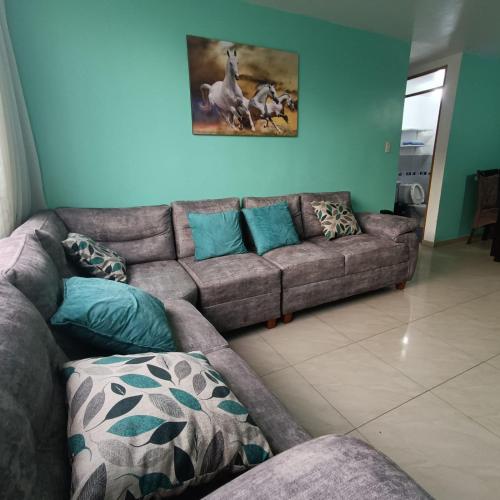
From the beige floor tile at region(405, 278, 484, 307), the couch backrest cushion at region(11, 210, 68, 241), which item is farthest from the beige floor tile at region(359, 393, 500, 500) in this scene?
the couch backrest cushion at region(11, 210, 68, 241)

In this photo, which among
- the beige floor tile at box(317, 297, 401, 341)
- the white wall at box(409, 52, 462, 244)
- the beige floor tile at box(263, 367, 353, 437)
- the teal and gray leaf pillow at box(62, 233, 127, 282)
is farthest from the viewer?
the white wall at box(409, 52, 462, 244)

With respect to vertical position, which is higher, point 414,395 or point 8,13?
point 8,13

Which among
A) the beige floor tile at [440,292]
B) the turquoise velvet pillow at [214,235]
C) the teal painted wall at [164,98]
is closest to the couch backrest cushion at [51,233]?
the teal painted wall at [164,98]

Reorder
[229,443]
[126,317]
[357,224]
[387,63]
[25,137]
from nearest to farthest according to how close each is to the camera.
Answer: [229,443], [126,317], [25,137], [357,224], [387,63]

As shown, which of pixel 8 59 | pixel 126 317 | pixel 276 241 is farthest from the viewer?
pixel 276 241

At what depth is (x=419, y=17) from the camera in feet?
8.46

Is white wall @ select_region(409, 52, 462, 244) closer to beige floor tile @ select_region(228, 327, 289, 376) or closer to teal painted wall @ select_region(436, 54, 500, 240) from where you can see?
teal painted wall @ select_region(436, 54, 500, 240)

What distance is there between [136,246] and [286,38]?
2.21 meters

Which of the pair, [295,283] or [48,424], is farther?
[295,283]

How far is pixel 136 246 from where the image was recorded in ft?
7.23

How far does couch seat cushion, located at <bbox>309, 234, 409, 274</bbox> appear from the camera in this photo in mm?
2357

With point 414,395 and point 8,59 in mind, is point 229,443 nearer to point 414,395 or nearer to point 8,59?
point 414,395

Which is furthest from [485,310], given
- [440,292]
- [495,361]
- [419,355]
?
[419,355]

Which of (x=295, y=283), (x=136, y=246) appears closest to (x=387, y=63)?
(x=295, y=283)
